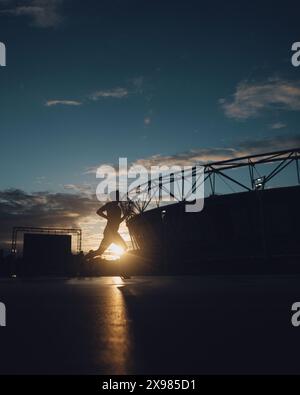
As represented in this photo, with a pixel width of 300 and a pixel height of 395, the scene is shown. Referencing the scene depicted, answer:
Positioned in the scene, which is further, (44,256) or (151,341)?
(44,256)

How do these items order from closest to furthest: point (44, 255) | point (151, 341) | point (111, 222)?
point (151, 341), point (111, 222), point (44, 255)

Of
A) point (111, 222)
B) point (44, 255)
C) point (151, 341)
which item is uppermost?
point (111, 222)

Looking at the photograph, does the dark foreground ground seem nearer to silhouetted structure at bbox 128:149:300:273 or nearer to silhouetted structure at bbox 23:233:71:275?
silhouetted structure at bbox 128:149:300:273

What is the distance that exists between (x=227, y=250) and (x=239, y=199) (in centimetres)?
384

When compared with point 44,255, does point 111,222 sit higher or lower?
higher

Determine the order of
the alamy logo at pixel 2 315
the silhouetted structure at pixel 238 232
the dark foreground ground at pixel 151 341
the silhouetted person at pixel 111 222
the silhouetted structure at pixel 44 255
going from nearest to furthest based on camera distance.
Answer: the dark foreground ground at pixel 151 341, the alamy logo at pixel 2 315, the silhouetted person at pixel 111 222, the silhouetted structure at pixel 238 232, the silhouetted structure at pixel 44 255

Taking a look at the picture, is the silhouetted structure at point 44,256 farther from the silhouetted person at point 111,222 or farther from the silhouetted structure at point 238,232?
the silhouetted person at point 111,222

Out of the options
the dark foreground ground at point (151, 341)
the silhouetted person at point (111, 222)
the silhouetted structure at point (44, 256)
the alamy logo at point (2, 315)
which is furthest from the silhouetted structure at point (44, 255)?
the dark foreground ground at point (151, 341)

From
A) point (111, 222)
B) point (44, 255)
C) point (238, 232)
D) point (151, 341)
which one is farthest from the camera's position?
point (44, 255)

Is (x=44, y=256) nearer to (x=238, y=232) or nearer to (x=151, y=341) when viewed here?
(x=238, y=232)

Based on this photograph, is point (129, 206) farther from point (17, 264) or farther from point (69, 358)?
point (69, 358)

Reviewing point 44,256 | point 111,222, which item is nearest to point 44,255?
point 44,256

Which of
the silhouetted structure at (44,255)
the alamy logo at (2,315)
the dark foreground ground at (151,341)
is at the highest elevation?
the silhouetted structure at (44,255)

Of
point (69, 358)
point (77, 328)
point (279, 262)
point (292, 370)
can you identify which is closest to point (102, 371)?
point (69, 358)
